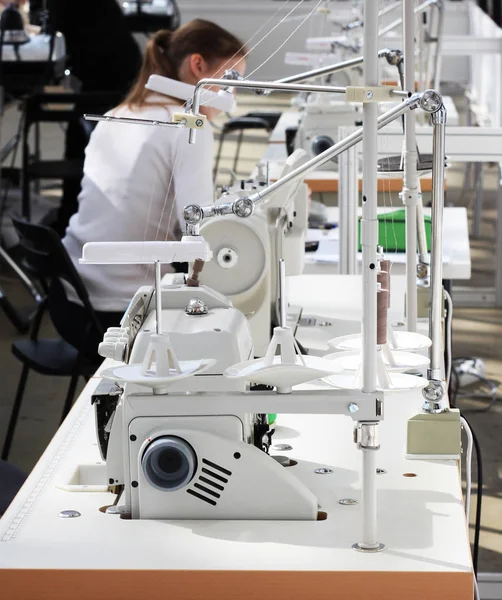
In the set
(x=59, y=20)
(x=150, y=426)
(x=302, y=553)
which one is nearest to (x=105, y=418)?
(x=150, y=426)

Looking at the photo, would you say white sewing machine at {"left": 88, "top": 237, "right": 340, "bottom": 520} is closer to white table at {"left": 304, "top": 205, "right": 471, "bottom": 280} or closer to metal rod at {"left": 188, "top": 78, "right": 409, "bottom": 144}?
metal rod at {"left": 188, "top": 78, "right": 409, "bottom": 144}

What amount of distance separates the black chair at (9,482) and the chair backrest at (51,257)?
0.67m

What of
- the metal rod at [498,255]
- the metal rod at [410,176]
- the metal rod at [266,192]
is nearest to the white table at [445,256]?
the metal rod at [410,176]

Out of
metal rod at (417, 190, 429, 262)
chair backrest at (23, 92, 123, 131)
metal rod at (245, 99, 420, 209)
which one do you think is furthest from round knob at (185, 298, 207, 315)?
chair backrest at (23, 92, 123, 131)

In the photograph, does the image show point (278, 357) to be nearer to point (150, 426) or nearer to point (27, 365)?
point (150, 426)

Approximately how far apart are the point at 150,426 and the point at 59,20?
7944 mm

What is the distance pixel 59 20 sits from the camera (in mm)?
8891

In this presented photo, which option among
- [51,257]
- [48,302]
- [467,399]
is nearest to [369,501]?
[51,257]

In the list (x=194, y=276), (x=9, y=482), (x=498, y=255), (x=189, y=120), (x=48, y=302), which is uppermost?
(x=189, y=120)

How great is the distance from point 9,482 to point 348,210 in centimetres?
124

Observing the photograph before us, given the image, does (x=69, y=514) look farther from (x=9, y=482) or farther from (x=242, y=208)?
(x=9, y=482)

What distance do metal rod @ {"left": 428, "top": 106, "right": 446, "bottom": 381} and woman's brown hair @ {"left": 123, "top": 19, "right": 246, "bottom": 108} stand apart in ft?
4.47

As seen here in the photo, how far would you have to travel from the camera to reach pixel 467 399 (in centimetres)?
394

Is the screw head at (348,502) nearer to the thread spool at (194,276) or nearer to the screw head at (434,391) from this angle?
the screw head at (434,391)
